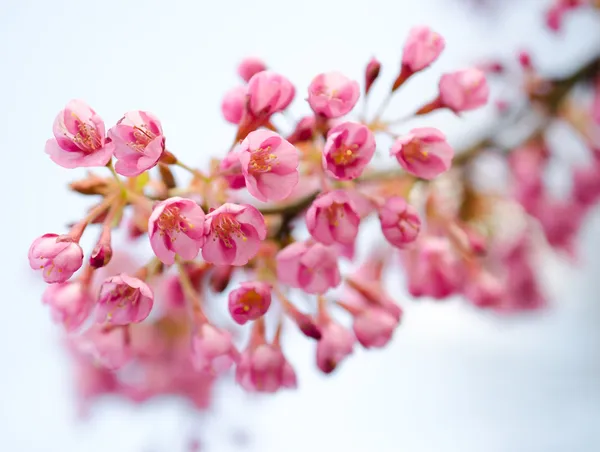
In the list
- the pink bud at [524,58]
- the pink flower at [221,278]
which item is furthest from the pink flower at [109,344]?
the pink bud at [524,58]

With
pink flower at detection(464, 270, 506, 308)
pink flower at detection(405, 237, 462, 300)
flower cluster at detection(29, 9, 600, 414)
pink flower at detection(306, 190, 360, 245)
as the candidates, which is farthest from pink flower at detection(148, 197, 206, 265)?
pink flower at detection(464, 270, 506, 308)

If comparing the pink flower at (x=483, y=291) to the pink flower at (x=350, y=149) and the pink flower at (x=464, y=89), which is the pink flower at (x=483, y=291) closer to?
the pink flower at (x=464, y=89)

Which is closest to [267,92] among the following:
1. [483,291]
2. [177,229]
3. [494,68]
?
[177,229]

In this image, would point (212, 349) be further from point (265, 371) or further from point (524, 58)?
point (524, 58)

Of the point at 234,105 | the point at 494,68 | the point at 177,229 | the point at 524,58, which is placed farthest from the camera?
the point at 494,68

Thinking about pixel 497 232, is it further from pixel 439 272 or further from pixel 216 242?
pixel 216 242

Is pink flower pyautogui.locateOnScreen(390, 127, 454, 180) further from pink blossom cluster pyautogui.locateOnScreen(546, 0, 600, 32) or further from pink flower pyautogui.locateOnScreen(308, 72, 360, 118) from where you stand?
pink blossom cluster pyautogui.locateOnScreen(546, 0, 600, 32)

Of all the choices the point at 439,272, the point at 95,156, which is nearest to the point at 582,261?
the point at 439,272
